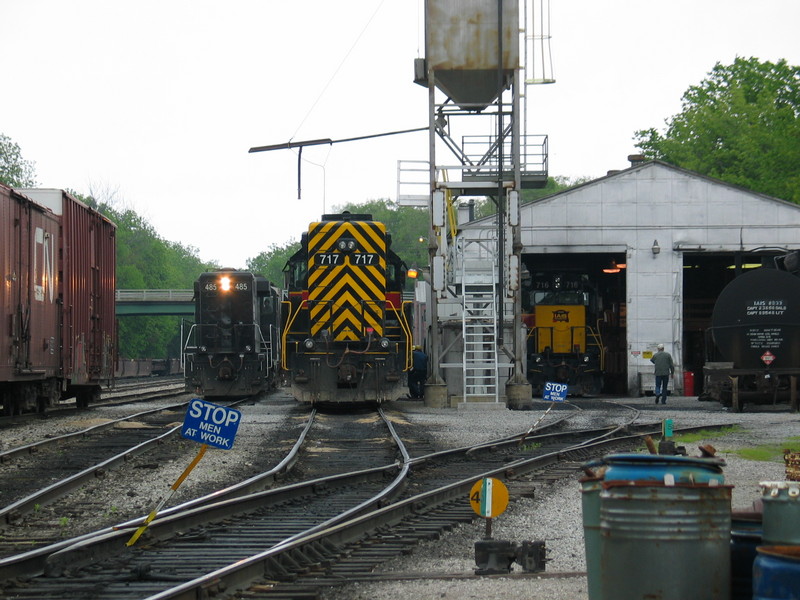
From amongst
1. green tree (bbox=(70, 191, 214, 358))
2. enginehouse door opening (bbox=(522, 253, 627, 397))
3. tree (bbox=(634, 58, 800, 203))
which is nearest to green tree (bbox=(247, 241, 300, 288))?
green tree (bbox=(70, 191, 214, 358))

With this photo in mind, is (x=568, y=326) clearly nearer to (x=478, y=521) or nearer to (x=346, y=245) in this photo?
(x=346, y=245)

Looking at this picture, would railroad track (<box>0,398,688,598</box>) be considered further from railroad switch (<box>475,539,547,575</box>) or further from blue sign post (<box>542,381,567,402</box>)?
blue sign post (<box>542,381,567,402</box>)

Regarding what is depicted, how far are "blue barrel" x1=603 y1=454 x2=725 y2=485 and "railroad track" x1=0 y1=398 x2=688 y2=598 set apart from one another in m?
2.52

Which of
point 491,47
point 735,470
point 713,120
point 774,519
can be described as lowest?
point 735,470

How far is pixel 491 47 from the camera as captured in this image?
81.7 feet

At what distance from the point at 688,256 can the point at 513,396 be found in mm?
13799

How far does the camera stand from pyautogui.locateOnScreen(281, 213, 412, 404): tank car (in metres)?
21.3

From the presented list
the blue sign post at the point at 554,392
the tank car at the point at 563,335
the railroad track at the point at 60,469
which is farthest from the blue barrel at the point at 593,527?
the tank car at the point at 563,335

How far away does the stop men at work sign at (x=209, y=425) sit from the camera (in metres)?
8.03

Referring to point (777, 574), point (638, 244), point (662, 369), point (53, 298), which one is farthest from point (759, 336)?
point (777, 574)

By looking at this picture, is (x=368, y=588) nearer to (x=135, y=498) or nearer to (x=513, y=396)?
(x=135, y=498)

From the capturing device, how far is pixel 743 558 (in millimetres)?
4426

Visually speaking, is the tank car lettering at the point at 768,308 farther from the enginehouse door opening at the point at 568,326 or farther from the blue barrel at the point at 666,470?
the blue barrel at the point at 666,470

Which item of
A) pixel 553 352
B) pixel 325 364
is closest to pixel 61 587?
pixel 325 364
